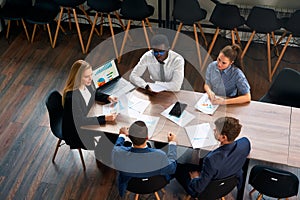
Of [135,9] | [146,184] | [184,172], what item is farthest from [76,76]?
[135,9]

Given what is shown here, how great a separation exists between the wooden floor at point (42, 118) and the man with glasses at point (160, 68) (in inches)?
37.9

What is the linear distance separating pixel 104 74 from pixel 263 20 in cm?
211

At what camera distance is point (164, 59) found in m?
4.50

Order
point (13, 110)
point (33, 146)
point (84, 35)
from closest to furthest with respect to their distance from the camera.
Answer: point (33, 146) → point (13, 110) → point (84, 35)

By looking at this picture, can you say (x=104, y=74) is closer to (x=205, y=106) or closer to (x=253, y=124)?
(x=205, y=106)

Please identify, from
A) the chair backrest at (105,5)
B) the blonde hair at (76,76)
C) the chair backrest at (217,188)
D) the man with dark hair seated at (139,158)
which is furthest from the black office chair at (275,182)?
the chair backrest at (105,5)

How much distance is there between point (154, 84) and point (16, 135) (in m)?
1.71

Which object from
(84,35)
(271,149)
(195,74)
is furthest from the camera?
(84,35)

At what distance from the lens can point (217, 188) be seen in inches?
144

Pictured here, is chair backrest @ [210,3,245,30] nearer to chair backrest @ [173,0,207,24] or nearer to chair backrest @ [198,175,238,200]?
chair backrest @ [173,0,207,24]

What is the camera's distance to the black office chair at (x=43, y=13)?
6.03 meters

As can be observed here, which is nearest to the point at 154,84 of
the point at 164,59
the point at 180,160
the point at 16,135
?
the point at 164,59

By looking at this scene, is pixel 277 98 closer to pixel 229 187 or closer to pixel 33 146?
pixel 229 187

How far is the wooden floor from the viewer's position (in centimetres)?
442
